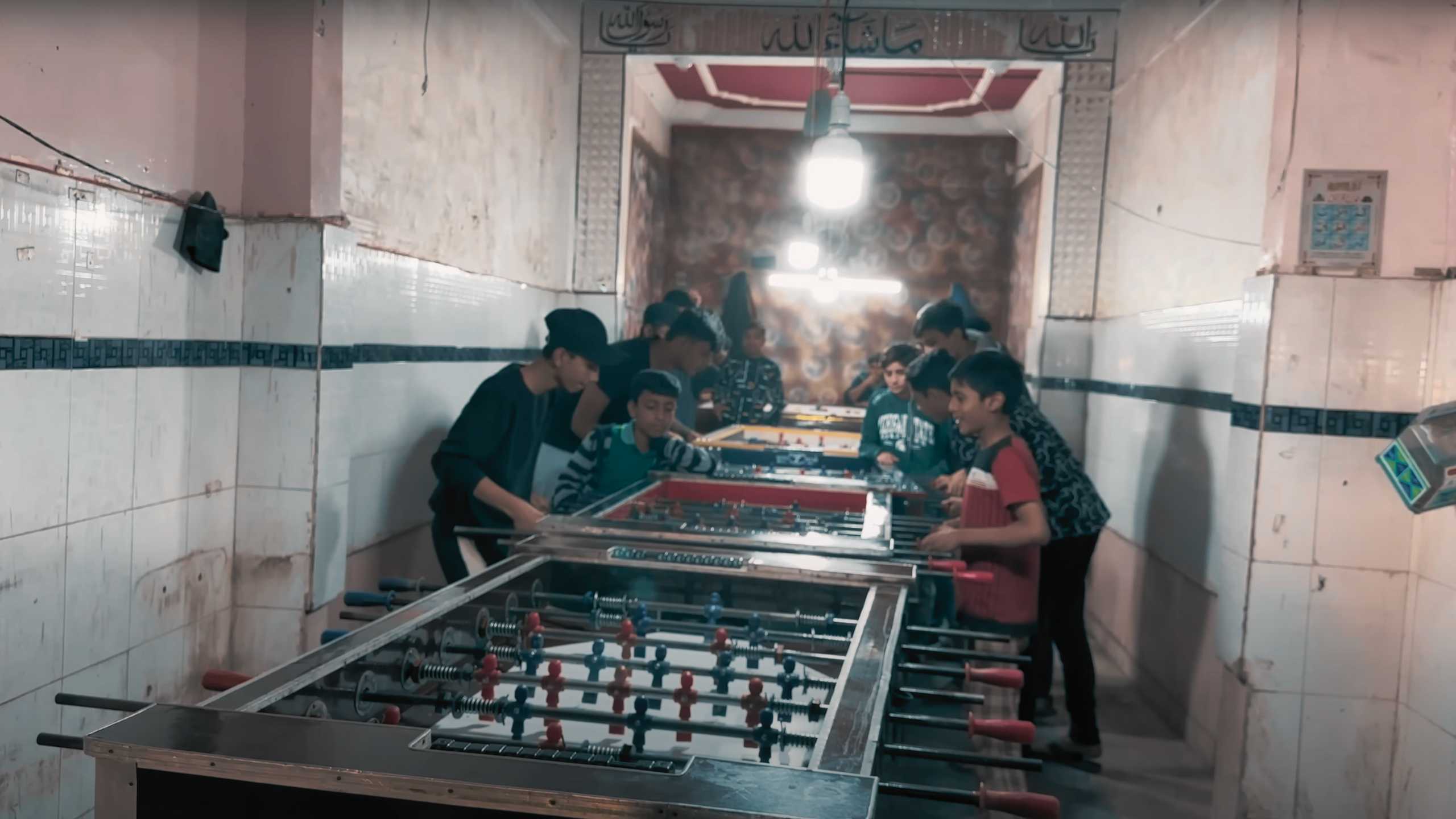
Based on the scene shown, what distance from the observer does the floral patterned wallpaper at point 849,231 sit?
10727 millimetres

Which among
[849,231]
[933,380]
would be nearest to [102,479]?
[933,380]

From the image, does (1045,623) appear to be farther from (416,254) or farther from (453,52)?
(453,52)

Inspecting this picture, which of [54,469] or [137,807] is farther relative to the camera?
[54,469]

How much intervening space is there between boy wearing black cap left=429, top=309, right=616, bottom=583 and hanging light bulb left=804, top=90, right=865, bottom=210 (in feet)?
3.64

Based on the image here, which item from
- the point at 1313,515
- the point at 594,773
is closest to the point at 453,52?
the point at 1313,515

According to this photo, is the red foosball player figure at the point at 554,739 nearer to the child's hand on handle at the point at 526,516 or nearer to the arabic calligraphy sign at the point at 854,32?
the child's hand on handle at the point at 526,516

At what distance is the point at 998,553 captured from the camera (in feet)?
12.6

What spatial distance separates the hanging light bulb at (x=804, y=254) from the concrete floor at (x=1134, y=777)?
4825 mm

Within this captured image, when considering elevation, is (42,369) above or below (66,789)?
above

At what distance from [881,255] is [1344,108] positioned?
749cm

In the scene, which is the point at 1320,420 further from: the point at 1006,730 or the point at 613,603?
the point at 613,603

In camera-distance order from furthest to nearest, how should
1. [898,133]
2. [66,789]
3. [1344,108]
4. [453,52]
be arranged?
1. [898,133]
2. [453,52]
3. [1344,108]
4. [66,789]

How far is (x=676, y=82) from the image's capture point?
32.2 ft

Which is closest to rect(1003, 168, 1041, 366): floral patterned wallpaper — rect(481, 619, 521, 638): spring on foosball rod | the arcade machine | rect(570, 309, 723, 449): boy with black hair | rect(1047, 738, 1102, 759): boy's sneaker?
rect(570, 309, 723, 449): boy with black hair
